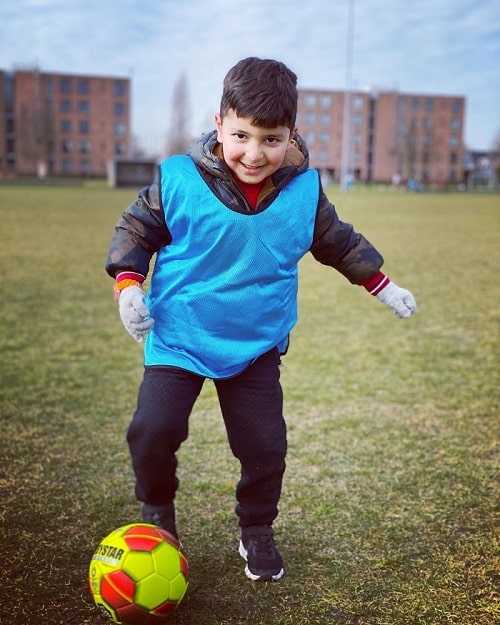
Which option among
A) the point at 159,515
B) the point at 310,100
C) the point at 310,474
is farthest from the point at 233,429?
the point at 310,100

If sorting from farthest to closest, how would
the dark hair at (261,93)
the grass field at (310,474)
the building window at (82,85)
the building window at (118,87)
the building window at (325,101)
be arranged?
the building window at (325,101) < the building window at (118,87) < the building window at (82,85) < the grass field at (310,474) < the dark hair at (261,93)

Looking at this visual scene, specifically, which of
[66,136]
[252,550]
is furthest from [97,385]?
[66,136]

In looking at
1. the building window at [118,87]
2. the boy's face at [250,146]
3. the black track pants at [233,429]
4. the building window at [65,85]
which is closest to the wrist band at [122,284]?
the black track pants at [233,429]

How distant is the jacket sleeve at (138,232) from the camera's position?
231cm

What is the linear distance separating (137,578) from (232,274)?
3.18 feet

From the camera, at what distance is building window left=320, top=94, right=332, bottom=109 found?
95.6 m

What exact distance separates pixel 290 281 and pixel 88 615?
123cm

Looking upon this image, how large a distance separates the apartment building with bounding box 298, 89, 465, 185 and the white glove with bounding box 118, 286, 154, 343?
9222 cm

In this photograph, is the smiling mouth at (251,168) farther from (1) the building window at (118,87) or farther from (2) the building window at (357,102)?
(2) the building window at (357,102)

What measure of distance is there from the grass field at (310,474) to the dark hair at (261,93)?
151cm

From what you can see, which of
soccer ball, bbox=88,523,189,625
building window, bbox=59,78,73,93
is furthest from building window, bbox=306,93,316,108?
soccer ball, bbox=88,523,189,625

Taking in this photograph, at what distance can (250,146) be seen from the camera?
221 centimetres

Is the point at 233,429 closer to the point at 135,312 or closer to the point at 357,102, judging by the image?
the point at 135,312

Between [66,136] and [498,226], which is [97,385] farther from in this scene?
[66,136]
